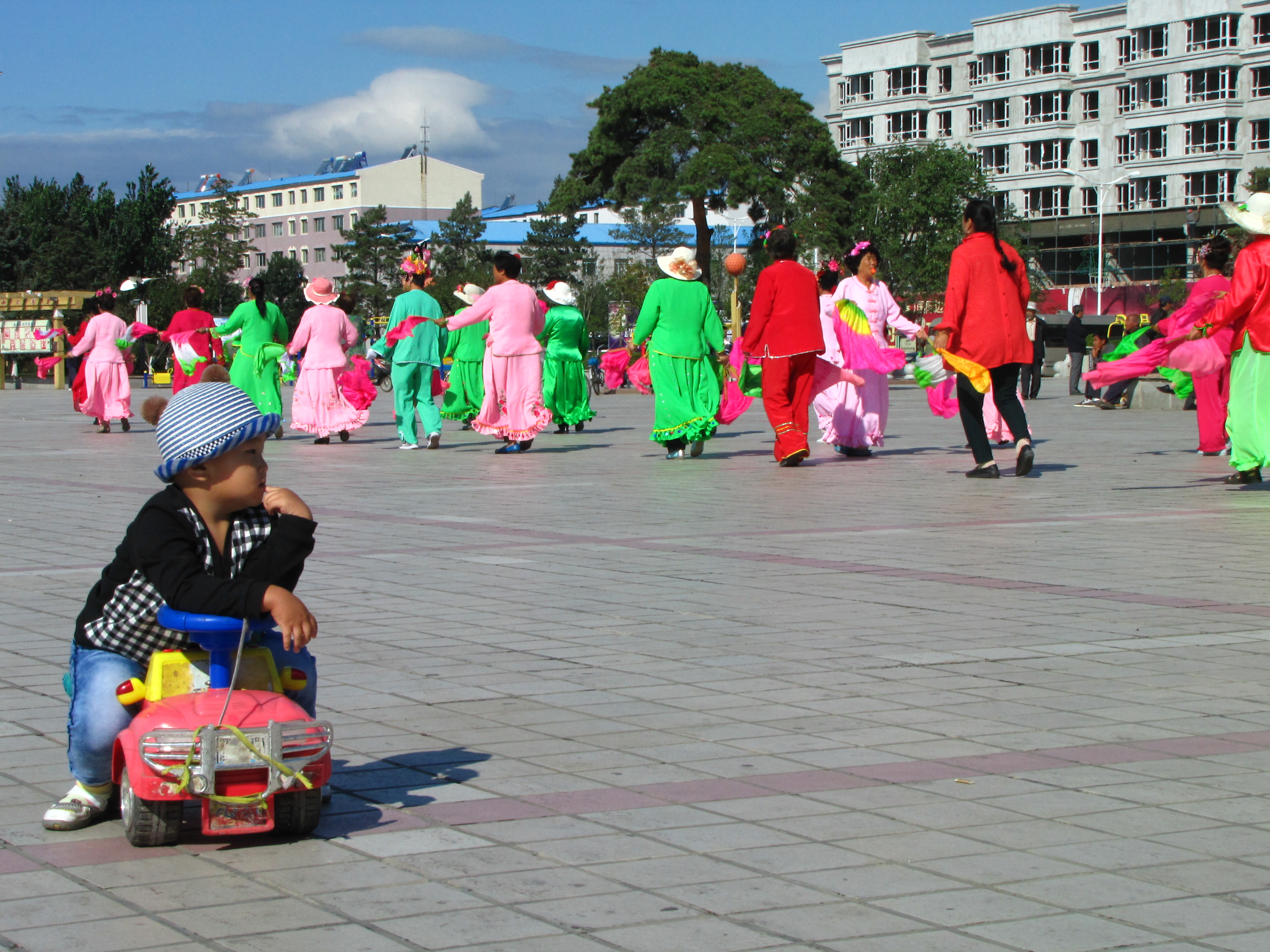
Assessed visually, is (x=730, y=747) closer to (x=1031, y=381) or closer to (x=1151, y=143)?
(x=1031, y=381)

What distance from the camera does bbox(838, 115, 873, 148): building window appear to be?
348 feet

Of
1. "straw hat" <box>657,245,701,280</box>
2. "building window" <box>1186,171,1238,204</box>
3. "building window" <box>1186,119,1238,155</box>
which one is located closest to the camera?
"straw hat" <box>657,245,701,280</box>

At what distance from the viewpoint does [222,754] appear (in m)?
3.69

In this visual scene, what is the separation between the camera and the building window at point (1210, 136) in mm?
84375

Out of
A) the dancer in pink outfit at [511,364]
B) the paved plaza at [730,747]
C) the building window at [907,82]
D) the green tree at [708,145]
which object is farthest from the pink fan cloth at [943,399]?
the building window at [907,82]

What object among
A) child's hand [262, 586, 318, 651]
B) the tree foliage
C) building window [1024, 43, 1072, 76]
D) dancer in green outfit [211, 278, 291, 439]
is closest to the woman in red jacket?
dancer in green outfit [211, 278, 291, 439]

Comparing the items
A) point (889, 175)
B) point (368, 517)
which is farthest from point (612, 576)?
point (889, 175)

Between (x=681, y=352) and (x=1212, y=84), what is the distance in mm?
76722

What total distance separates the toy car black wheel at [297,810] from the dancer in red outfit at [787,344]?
1137cm

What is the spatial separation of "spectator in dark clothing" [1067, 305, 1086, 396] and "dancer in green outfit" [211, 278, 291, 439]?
17.3 metres

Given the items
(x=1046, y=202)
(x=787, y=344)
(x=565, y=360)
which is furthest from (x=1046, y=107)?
(x=787, y=344)

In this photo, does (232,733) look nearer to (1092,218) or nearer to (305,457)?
(305,457)

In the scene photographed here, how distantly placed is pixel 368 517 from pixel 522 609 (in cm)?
421

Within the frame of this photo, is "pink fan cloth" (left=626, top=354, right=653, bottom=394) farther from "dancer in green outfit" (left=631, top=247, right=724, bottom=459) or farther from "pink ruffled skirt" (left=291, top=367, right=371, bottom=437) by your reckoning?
"pink ruffled skirt" (left=291, top=367, right=371, bottom=437)
